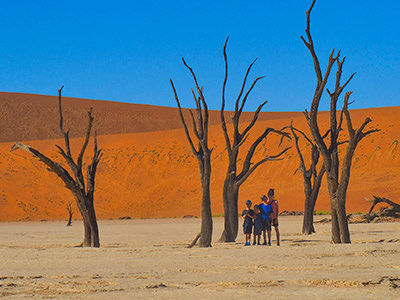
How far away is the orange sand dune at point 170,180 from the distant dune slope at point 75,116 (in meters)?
33.2

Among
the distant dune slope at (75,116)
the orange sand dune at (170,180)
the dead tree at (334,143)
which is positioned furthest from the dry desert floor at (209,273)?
the distant dune slope at (75,116)

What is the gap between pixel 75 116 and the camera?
11706 centimetres

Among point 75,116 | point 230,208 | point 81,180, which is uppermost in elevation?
point 75,116

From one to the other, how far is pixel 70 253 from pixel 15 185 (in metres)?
46.0

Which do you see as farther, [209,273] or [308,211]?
[308,211]

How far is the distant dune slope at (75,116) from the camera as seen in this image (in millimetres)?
109938

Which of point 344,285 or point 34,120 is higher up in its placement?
point 34,120

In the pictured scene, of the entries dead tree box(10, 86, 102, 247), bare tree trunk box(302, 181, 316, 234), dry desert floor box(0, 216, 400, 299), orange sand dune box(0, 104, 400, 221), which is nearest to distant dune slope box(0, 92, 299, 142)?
orange sand dune box(0, 104, 400, 221)

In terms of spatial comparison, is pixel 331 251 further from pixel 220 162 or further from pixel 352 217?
pixel 220 162

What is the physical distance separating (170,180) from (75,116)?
55.8 metres

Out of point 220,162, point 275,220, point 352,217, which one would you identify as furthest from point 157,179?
point 275,220

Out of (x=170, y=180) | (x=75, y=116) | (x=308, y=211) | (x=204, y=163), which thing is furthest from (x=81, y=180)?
(x=75, y=116)

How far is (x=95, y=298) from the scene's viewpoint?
29.2 ft

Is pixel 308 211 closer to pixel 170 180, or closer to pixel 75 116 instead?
pixel 170 180
